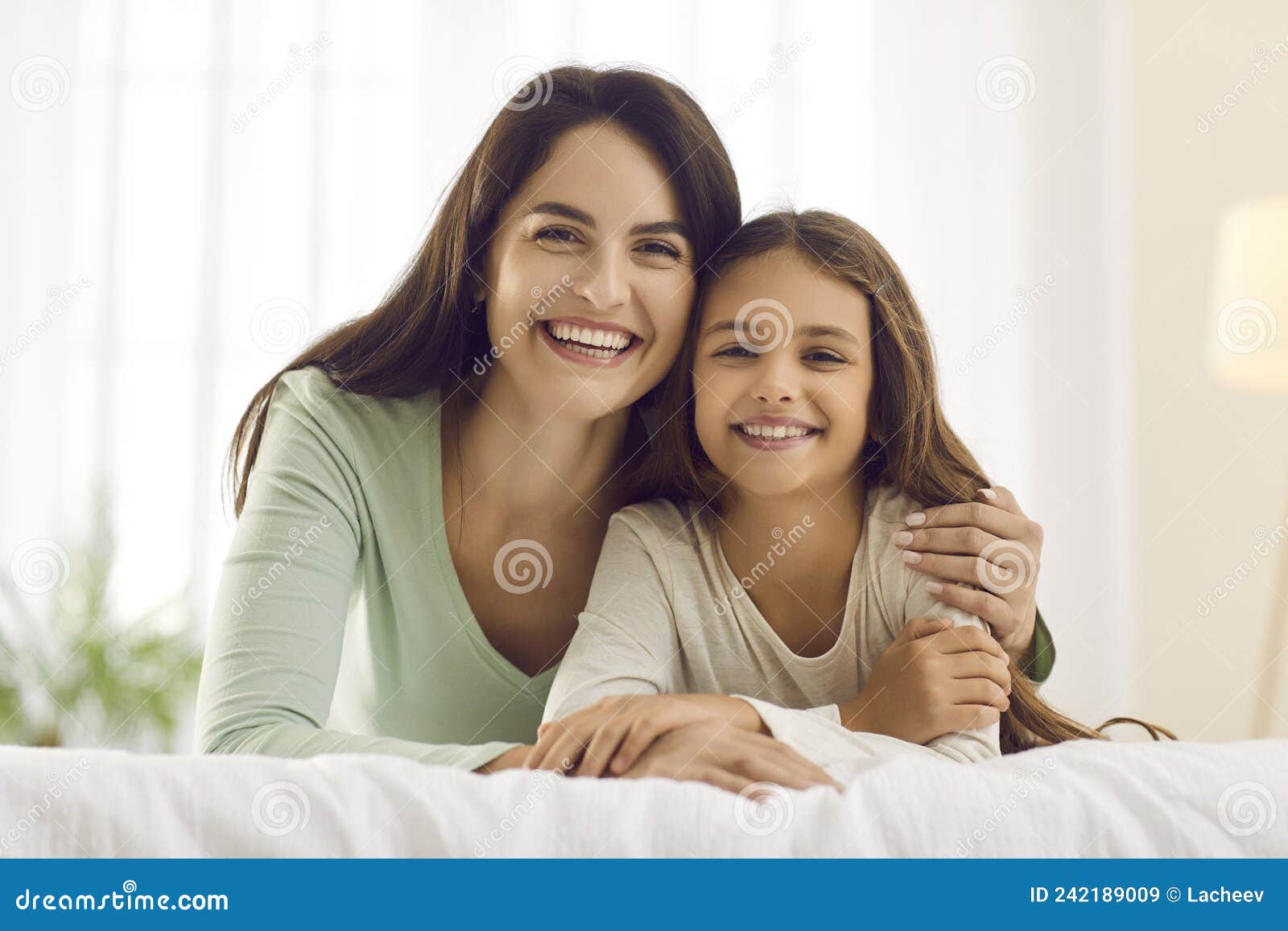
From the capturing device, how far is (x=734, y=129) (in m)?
2.72

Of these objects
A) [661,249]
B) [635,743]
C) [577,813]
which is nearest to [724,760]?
[635,743]

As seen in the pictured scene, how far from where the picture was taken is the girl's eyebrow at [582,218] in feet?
3.76

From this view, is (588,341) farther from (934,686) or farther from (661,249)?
(934,686)

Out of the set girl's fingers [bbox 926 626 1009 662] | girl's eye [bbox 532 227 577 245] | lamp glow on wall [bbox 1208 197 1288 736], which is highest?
lamp glow on wall [bbox 1208 197 1288 736]

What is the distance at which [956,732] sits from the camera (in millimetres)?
965

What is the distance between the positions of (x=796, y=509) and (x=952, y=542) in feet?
0.57

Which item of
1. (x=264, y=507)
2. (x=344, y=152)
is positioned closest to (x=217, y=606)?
(x=264, y=507)

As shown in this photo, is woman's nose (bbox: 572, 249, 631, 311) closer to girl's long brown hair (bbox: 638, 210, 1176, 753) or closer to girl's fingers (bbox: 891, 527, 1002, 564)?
girl's long brown hair (bbox: 638, 210, 1176, 753)

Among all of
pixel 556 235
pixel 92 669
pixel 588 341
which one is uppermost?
pixel 556 235

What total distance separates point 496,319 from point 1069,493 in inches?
75.2

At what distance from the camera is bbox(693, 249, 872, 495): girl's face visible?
111 centimetres

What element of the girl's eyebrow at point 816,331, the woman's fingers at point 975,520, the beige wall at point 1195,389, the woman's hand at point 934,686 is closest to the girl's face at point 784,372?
the girl's eyebrow at point 816,331

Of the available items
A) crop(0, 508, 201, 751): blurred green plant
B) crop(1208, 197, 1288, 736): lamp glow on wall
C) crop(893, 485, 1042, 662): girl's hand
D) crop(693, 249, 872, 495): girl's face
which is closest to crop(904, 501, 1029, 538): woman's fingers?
crop(893, 485, 1042, 662): girl's hand
